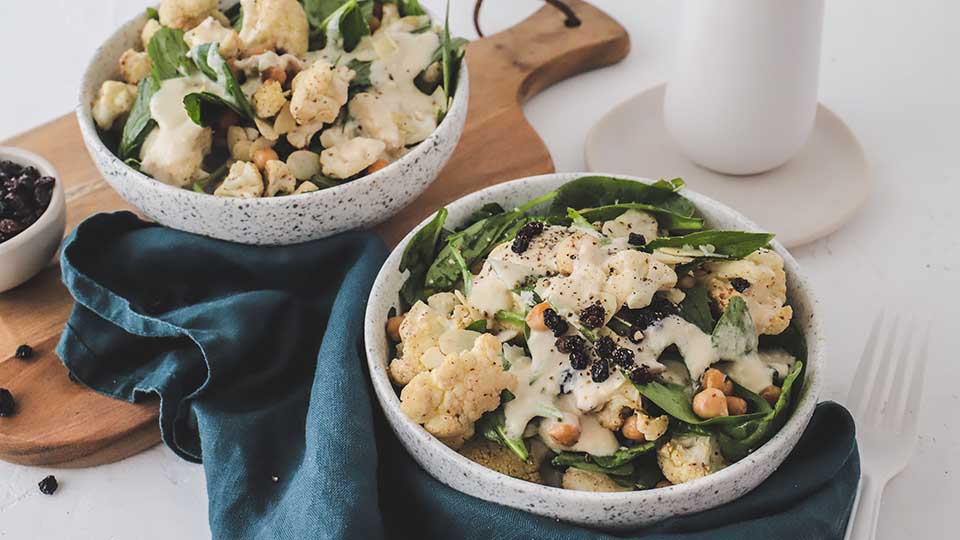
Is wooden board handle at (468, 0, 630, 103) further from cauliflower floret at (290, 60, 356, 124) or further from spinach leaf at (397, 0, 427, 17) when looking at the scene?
cauliflower floret at (290, 60, 356, 124)

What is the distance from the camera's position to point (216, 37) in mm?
2639

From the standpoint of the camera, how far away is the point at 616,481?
199 centimetres

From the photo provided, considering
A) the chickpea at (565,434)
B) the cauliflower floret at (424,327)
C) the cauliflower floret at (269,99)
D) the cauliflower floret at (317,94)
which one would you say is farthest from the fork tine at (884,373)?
the cauliflower floret at (269,99)

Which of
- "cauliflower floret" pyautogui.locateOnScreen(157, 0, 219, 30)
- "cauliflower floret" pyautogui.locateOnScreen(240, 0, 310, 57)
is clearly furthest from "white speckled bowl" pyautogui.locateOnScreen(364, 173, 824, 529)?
"cauliflower floret" pyautogui.locateOnScreen(157, 0, 219, 30)

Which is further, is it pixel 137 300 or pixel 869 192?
pixel 869 192

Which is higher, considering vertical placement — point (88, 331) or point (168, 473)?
point (88, 331)

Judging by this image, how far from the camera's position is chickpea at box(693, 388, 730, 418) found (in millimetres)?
1938

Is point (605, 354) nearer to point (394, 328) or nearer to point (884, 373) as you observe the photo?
point (394, 328)

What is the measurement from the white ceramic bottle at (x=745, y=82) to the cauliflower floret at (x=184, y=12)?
1.21 metres

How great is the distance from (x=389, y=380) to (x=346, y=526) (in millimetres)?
297

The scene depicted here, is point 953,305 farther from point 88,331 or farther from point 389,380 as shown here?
point 88,331

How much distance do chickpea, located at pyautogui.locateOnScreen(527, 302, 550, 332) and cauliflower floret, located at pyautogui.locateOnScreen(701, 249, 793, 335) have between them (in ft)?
1.11

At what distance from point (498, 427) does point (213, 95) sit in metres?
1.06

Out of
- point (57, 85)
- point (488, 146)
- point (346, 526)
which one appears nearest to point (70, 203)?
point (57, 85)
